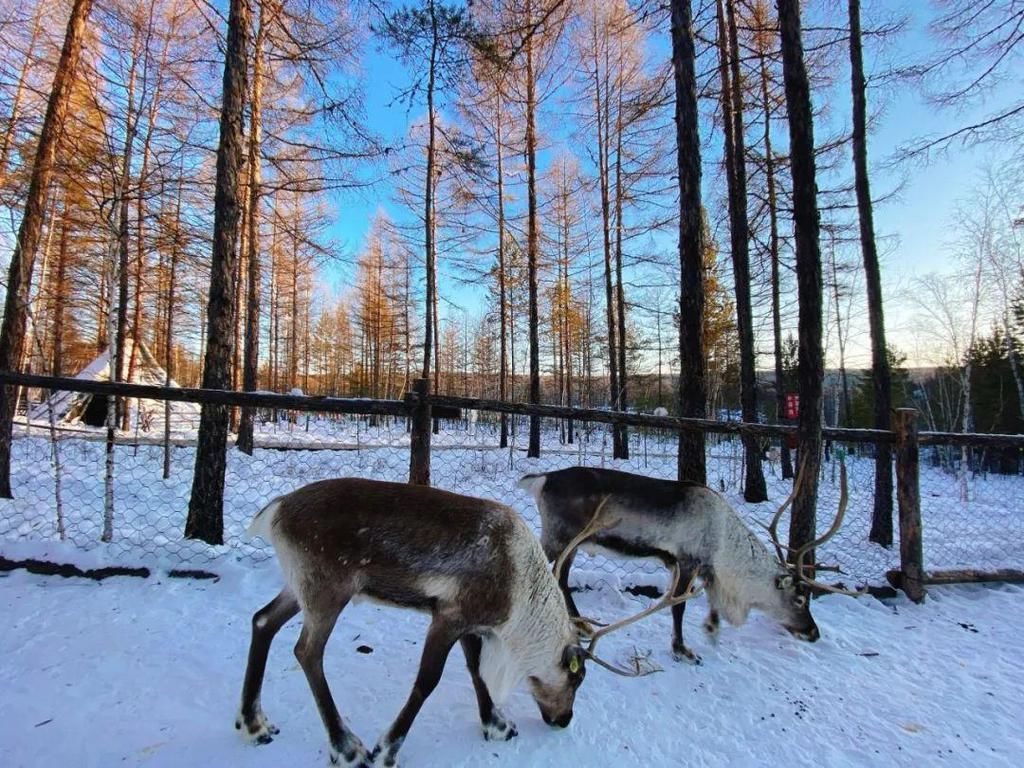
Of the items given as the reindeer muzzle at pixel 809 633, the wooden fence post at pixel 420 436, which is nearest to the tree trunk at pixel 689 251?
the reindeer muzzle at pixel 809 633

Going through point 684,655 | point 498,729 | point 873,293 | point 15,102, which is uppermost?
point 15,102

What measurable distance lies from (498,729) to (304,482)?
7.40 meters

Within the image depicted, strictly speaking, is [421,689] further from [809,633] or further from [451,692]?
[809,633]

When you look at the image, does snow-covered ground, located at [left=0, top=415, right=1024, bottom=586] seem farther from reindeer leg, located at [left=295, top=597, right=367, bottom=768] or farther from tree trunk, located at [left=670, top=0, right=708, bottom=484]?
reindeer leg, located at [left=295, top=597, right=367, bottom=768]

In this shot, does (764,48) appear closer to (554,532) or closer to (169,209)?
(554,532)

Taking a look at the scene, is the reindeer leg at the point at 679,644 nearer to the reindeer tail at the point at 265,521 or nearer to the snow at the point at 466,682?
the snow at the point at 466,682

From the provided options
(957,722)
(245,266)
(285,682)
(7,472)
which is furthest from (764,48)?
(7,472)

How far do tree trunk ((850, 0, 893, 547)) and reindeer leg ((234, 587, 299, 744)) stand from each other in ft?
24.3

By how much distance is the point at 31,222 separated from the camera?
6.75 meters

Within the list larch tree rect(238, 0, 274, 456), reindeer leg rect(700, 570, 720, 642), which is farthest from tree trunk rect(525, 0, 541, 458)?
reindeer leg rect(700, 570, 720, 642)

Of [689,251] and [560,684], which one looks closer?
[560,684]

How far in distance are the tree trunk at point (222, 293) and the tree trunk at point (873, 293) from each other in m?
7.75

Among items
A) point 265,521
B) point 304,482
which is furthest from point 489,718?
point 304,482

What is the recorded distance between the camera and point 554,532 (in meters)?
3.51
